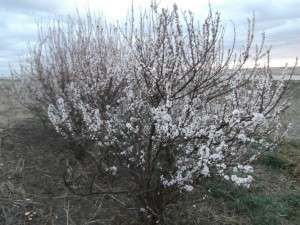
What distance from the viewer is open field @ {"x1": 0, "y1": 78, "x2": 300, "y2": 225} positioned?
16.2 feet

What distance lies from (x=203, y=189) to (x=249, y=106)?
1574 millimetres

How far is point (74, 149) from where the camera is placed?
6.41m

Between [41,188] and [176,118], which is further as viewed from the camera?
[41,188]

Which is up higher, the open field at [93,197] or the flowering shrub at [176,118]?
the flowering shrub at [176,118]

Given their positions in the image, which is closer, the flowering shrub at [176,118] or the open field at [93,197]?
the flowering shrub at [176,118]

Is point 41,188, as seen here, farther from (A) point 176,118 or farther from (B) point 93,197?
(A) point 176,118

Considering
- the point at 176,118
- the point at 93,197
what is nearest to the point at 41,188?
the point at 93,197

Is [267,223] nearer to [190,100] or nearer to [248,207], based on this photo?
[248,207]

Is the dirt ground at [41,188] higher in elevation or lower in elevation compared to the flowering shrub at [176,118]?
lower

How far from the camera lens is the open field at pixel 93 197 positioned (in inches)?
195

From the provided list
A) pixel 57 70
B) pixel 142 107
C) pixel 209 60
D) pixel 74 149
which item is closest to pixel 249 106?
pixel 209 60

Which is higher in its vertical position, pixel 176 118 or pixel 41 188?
pixel 176 118

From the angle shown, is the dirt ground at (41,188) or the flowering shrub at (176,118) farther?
the dirt ground at (41,188)

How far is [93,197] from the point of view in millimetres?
5312
